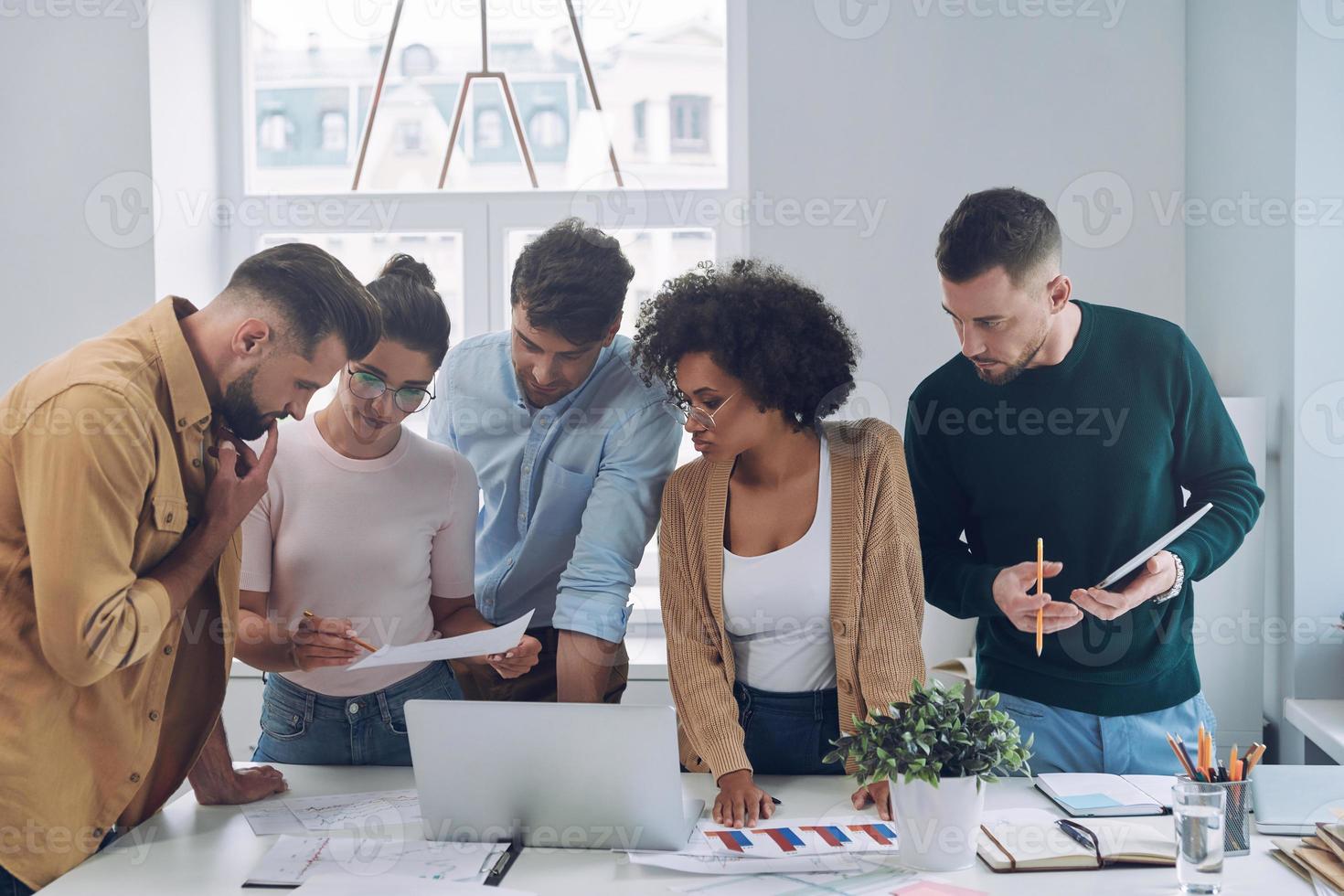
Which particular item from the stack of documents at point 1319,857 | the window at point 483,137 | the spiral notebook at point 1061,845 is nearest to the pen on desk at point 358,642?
the spiral notebook at point 1061,845

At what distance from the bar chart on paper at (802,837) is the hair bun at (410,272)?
1.08 meters

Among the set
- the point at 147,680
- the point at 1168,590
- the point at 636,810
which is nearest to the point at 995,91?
the point at 1168,590

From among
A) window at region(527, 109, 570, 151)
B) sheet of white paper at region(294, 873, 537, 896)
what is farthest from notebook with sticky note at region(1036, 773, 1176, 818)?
window at region(527, 109, 570, 151)

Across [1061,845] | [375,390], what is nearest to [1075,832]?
[1061,845]

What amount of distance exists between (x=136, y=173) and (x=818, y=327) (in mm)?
A: 2273

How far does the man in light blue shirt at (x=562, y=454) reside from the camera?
200 centimetres

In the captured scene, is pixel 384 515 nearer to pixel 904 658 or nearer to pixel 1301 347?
pixel 904 658

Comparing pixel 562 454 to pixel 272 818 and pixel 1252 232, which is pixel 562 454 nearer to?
pixel 272 818

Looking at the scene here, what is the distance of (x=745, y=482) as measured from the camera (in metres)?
2.01

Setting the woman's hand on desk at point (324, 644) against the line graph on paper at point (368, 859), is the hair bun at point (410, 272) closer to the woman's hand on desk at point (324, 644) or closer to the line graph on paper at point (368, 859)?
the woman's hand on desk at point (324, 644)

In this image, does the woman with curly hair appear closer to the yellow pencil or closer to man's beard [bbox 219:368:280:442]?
the yellow pencil

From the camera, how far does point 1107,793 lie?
1.74 meters

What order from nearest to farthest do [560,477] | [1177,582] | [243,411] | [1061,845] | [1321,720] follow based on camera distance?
[1061,845] < [243,411] < [1177,582] < [560,477] < [1321,720]

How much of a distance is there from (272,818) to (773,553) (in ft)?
3.01
